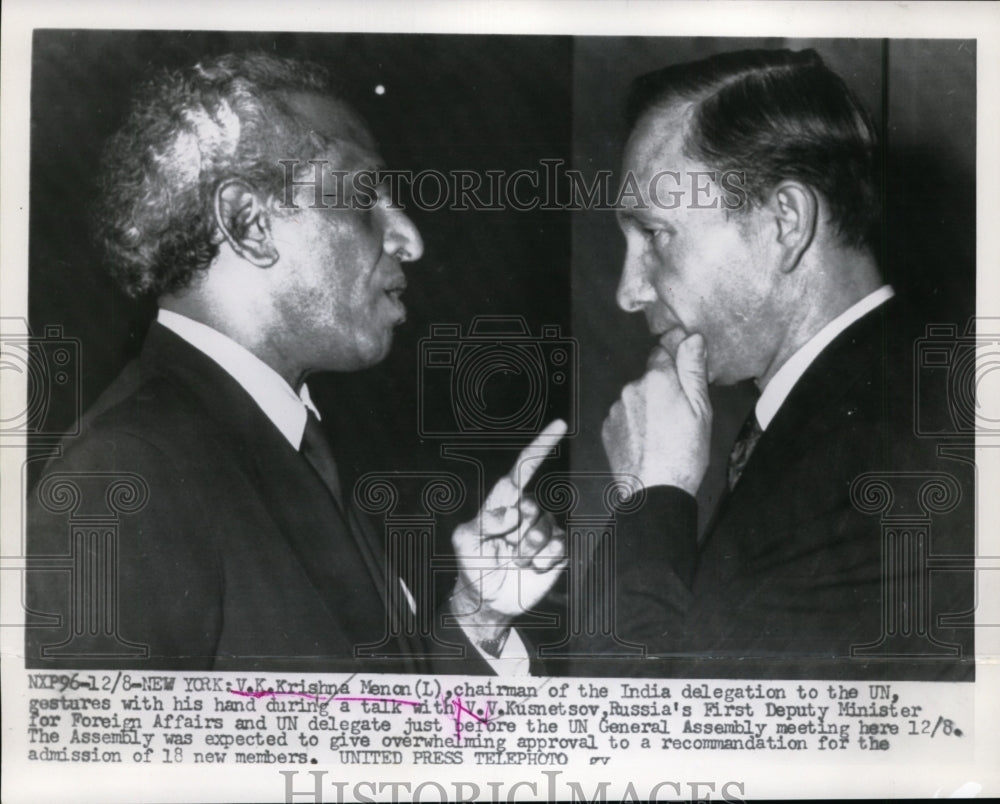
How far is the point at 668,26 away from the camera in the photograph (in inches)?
109

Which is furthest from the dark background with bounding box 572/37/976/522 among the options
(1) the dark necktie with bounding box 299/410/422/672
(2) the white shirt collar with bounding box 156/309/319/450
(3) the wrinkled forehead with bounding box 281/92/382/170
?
(2) the white shirt collar with bounding box 156/309/319/450

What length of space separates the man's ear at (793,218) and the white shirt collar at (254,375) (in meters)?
1.50

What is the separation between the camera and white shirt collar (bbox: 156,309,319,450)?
2729mm

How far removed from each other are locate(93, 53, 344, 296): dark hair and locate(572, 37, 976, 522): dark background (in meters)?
0.84

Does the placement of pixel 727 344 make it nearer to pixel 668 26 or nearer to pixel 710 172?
pixel 710 172

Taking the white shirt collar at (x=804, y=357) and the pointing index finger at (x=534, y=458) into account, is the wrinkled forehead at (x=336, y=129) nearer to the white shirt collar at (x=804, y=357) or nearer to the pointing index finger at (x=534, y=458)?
the pointing index finger at (x=534, y=458)

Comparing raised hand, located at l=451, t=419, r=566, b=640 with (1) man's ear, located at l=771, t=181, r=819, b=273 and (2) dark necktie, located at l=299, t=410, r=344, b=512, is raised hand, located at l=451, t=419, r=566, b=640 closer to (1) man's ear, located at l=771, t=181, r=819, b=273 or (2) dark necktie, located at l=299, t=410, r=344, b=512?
(2) dark necktie, located at l=299, t=410, r=344, b=512

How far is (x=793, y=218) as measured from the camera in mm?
2723

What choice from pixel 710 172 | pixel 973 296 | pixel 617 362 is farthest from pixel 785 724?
pixel 710 172

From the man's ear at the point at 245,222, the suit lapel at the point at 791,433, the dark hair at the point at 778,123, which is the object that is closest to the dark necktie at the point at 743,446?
the suit lapel at the point at 791,433

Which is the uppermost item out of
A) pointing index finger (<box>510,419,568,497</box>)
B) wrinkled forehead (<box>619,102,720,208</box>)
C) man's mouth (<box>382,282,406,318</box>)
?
wrinkled forehead (<box>619,102,720,208</box>)

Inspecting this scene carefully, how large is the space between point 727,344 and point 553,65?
993 mm

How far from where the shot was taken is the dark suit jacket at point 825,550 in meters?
2.72

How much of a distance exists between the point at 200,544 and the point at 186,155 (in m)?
1.16
